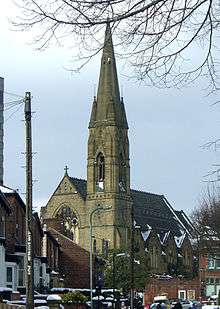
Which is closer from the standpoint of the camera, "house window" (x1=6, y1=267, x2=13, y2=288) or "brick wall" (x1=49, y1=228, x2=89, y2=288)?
"house window" (x1=6, y1=267, x2=13, y2=288)

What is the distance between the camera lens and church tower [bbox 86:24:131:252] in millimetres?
146500

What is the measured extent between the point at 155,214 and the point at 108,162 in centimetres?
2685

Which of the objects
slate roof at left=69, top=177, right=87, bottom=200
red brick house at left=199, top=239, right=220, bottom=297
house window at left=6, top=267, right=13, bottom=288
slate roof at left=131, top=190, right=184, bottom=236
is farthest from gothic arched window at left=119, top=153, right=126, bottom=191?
house window at left=6, top=267, right=13, bottom=288

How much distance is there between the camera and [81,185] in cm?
15850

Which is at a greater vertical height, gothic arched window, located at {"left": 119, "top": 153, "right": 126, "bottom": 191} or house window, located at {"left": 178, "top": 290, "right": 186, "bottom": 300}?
gothic arched window, located at {"left": 119, "top": 153, "right": 126, "bottom": 191}

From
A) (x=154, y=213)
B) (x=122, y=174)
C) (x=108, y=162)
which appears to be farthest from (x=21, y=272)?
(x=154, y=213)

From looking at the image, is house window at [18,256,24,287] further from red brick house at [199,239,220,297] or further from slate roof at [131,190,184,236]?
slate roof at [131,190,184,236]

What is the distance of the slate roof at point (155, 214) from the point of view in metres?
168

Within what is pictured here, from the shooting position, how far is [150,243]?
522 ft

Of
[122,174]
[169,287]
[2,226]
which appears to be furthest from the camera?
[122,174]

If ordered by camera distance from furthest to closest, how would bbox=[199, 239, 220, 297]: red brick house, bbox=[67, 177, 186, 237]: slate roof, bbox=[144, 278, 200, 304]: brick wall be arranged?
bbox=[67, 177, 186, 237]: slate roof, bbox=[199, 239, 220, 297]: red brick house, bbox=[144, 278, 200, 304]: brick wall

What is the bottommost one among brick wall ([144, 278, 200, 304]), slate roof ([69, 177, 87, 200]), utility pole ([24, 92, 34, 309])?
brick wall ([144, 278, 200, 304])

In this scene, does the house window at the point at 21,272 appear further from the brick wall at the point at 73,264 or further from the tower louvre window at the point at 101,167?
the tower louvre window at the point at 101,167

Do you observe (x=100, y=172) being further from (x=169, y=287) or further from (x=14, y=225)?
(x=14, y=225)
